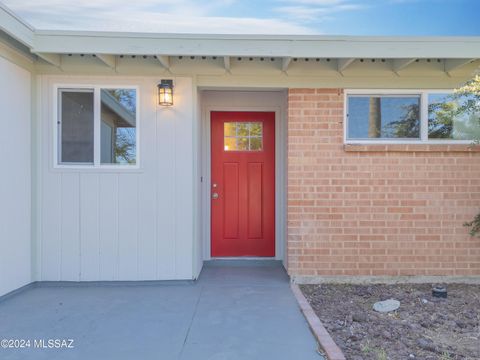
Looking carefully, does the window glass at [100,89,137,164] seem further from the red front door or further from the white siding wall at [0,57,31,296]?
the red front door

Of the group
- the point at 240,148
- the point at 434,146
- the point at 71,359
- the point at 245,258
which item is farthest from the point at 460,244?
the point at 71,359

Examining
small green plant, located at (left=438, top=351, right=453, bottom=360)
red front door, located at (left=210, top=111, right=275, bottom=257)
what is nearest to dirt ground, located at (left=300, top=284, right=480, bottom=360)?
small green plant, located at (left=438, top=351, right=453, bottom=360)

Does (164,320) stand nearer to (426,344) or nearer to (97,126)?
(426,344)

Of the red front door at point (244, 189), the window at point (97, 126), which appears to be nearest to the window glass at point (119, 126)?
the window at point (97, 126)

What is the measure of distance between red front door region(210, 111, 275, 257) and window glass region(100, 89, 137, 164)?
1461mm

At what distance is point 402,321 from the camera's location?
129 inches

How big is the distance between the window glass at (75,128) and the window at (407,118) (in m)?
3.26

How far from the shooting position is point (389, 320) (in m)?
3.29

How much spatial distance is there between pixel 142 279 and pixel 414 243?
3.49 meters

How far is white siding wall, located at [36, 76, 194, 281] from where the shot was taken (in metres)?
4.24

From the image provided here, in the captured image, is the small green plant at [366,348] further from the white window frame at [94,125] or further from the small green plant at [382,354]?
the white window frame at [94,125]

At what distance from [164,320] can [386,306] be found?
2268 mm

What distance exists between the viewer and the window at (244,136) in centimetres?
538

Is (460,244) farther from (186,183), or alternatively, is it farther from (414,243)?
(186,183)
